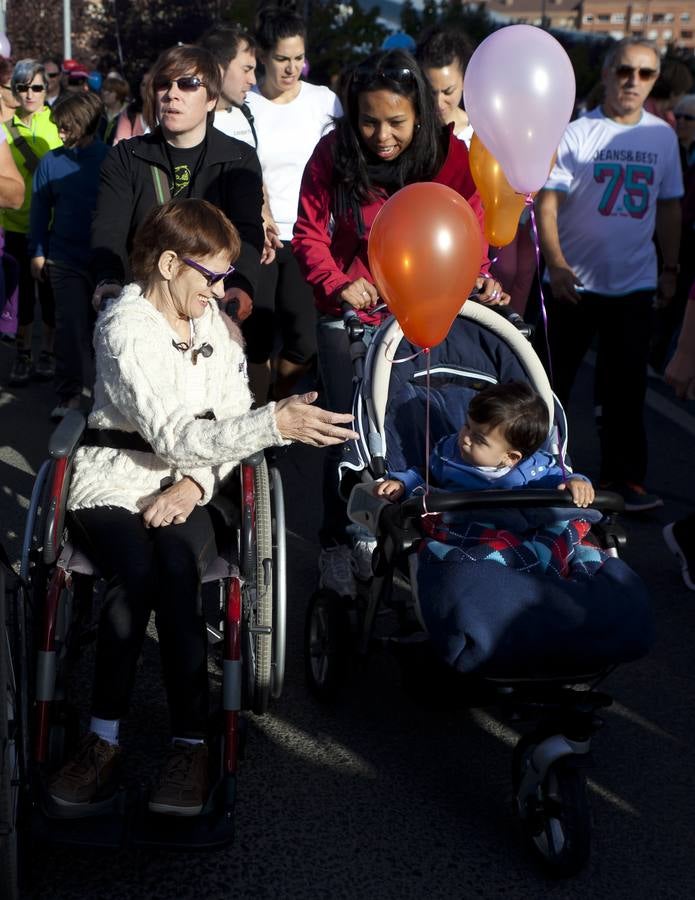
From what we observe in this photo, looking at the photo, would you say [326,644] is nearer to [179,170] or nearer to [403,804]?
[403,804]

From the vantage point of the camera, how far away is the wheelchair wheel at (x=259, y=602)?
3389 mm

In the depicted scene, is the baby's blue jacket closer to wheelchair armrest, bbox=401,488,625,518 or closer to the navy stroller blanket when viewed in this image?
wheelchair armrest, bbox=401,488,625,518

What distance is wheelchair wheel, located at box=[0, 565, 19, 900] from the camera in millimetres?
2543

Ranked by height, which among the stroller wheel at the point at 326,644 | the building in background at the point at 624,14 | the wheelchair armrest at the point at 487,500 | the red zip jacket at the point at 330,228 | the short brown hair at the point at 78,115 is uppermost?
the building in background at the point at 624,14

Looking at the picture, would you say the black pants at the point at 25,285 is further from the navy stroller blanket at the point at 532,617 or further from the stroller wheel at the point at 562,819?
the stroller wheel at the point at 562,819

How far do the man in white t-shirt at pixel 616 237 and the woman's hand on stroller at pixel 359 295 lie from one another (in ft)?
6.34

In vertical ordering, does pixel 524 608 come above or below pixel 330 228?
below

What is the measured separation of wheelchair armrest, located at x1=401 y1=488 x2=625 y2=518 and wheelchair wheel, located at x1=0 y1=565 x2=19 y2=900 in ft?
3.61

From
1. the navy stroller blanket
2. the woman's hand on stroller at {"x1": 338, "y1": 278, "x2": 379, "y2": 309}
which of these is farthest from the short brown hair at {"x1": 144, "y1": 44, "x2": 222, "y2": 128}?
the navy stroller blanket

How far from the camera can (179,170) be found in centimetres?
474

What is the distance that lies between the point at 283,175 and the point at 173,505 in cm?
319

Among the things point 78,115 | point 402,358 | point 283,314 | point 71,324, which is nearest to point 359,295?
point 402,358

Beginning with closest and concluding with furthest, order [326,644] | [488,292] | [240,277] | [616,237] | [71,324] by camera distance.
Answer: [326,644] → [488,292] → [240,277] → [616,237] → [71,324]

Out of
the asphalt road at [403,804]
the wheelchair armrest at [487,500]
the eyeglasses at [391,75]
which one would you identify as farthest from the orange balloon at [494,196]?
the asphalt road at [403,804]
